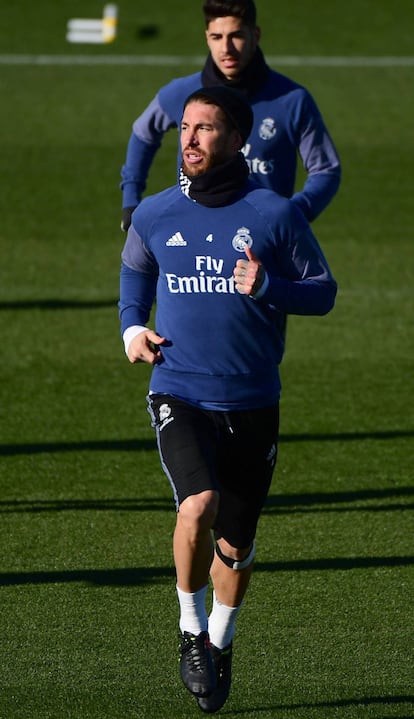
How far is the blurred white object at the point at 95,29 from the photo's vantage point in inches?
890

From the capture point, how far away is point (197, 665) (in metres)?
5.41

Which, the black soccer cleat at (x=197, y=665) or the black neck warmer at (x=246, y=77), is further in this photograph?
the black neck warmer at (x=246, y=77)

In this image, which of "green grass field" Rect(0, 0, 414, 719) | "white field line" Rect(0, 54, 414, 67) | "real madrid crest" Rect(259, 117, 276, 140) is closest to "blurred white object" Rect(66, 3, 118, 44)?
"white field line" Rect(0, 54, 414, 67)

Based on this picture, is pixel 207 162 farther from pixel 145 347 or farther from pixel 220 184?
pixel 145 347

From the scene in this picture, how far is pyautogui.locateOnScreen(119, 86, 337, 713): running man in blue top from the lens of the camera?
5426 mm

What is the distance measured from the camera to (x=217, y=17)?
7.63 metres

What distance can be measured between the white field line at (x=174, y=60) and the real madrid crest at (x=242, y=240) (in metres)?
16.7

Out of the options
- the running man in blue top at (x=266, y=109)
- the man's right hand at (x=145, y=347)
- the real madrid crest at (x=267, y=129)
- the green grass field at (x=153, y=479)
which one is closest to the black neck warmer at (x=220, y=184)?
the man's right hand at (x=145, y=347)

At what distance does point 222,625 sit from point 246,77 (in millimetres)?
3190

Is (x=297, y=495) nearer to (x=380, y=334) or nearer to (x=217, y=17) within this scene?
(x=217, y=17)

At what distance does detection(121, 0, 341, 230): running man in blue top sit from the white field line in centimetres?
1407

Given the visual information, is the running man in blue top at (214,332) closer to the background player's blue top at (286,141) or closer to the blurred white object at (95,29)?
the background player's blue top at (286,141)

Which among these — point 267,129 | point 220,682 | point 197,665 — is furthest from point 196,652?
Result: point 267,129

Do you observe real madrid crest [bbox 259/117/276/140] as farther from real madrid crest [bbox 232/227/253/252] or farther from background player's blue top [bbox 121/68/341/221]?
real madrid crest [bbox 232/227/253/252]
